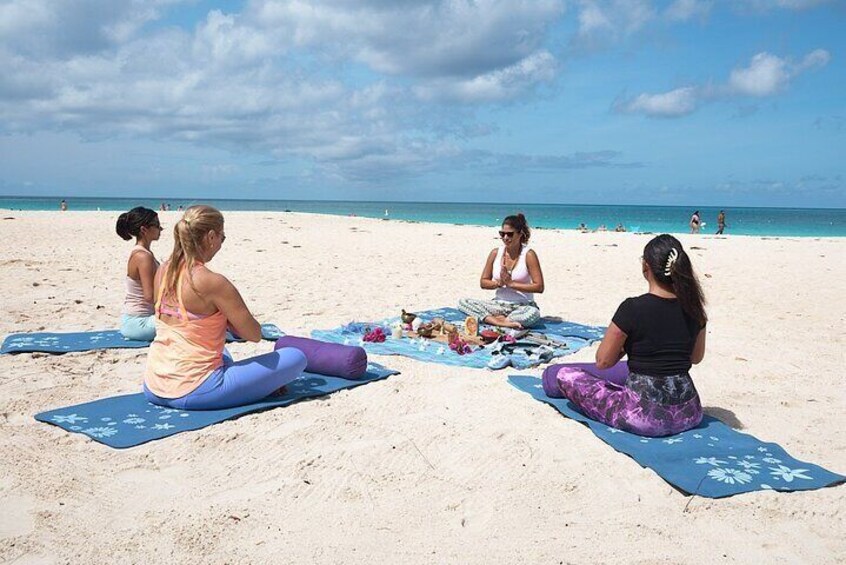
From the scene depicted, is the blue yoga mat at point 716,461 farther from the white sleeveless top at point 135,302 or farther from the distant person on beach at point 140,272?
the white sleeveless top at point 135,302

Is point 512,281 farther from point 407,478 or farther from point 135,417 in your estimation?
point 135,417

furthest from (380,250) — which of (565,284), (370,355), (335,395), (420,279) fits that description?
(335,395)

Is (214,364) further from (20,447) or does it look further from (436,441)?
(436,441)

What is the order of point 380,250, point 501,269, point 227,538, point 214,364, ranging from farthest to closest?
point 380,250
point 501,269
point 214,364
point 227,538

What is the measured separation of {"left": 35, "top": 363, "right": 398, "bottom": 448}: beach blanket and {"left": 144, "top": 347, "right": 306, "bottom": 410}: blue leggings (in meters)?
0.06

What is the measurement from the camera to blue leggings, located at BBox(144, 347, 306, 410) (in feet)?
16.1

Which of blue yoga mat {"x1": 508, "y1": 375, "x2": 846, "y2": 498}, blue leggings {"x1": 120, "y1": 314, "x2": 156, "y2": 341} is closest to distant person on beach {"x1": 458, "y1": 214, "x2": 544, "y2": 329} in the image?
blue yoga mat {"x1": 508, "y1": 375, "x2": 846, "y2": 498}

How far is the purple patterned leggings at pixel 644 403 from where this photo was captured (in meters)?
4.52

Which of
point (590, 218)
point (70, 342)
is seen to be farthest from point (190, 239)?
point (590, 218)

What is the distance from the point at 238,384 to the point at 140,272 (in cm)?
274

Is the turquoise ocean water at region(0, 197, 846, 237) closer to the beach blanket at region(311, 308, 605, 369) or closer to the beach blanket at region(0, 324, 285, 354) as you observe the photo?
the beach blanket at region(0, 324, 285, 354)

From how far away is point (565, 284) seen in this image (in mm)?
12805

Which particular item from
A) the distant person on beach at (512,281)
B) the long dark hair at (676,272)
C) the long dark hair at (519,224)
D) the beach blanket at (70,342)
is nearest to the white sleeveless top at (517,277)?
the distant person on beach at (512,281)

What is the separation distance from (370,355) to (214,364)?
2195mm
